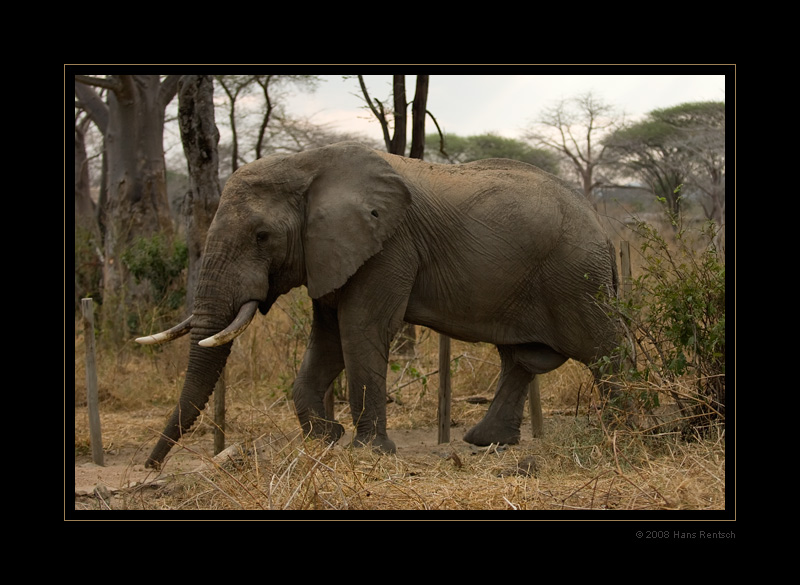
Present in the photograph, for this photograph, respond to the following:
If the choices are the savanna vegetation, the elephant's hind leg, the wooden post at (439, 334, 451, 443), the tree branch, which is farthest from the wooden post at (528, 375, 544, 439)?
the tree branch

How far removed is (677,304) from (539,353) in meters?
1.26

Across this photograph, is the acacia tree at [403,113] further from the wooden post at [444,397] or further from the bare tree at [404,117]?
the wooden post at [444,397]

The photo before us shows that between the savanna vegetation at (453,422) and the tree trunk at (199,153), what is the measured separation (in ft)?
3.53

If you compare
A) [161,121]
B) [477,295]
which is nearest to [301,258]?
[477,295]

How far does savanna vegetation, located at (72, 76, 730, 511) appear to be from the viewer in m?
4.73

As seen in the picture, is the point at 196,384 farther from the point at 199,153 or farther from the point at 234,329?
the point at 199,153

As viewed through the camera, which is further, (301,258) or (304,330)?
(304,330)

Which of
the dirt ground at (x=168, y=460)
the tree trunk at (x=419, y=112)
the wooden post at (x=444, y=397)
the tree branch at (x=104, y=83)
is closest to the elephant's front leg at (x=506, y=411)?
the dirt ground at (x=168, y=460)

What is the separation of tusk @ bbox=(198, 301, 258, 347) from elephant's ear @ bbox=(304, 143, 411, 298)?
433 millimetres

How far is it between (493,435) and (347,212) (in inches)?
82.9

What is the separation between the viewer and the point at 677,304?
5.72 meters

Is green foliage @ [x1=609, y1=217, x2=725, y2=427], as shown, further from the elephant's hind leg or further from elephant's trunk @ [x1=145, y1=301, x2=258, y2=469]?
elephant's trunk @ [x1=145, y1=301, x2=258, y2=469]

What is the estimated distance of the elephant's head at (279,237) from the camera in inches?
232

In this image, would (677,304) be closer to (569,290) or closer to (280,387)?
(569,290)
